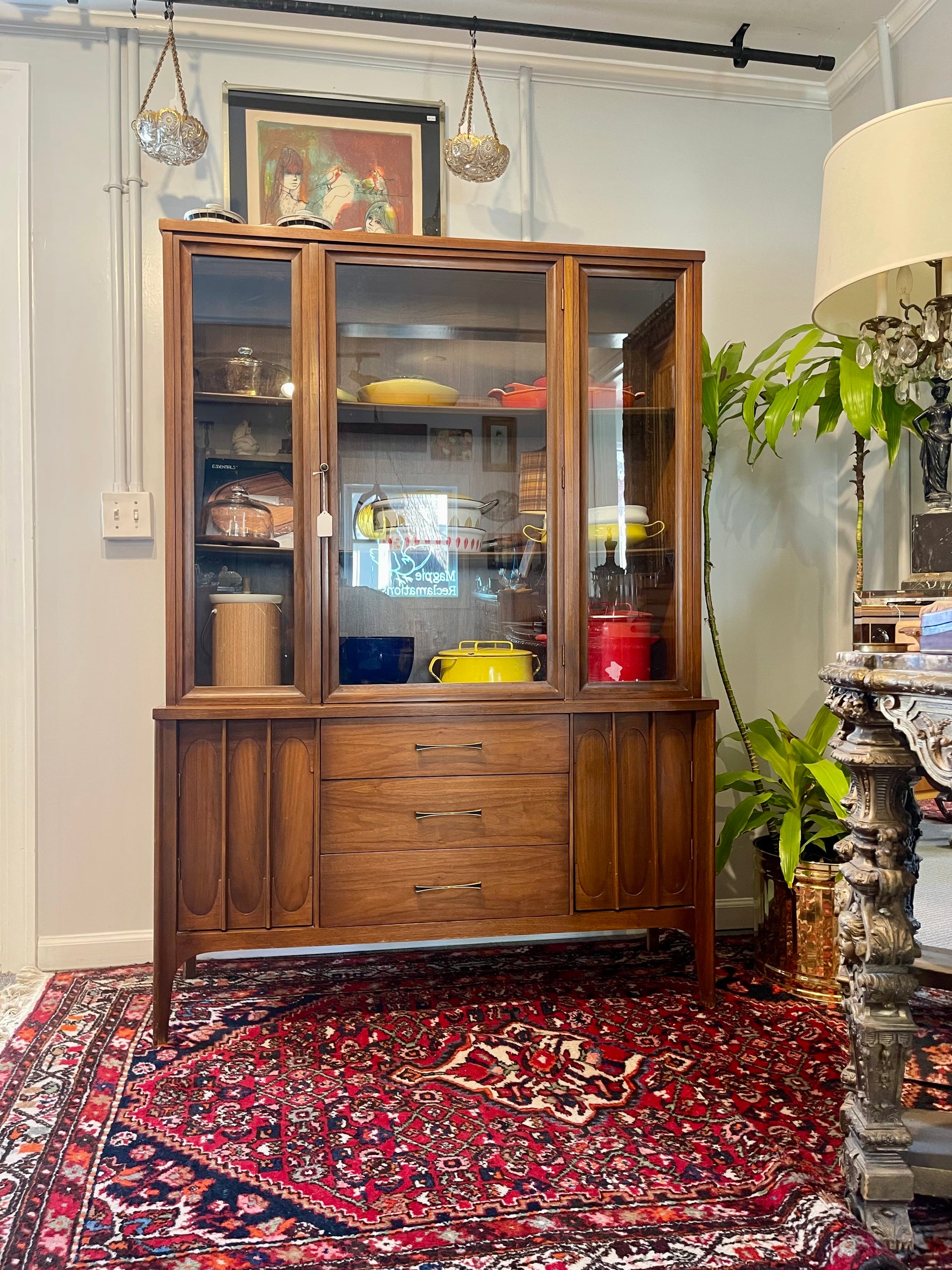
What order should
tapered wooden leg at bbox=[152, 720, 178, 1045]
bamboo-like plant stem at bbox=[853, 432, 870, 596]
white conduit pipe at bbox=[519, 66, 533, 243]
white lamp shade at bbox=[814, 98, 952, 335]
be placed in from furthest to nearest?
white conduit pipe at bbox=[519, 66, 533, 243]
bamboo-like plant stem at bbox=[853, 432, 870, 596]
tapered wooden leg at bbox=[152, 720, 178, 1045]
white lamp shade at bbox=[814, 98, 952, 335]

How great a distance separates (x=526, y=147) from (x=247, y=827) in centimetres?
202

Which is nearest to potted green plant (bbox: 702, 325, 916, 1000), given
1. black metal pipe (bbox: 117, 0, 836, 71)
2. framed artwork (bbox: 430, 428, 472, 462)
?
framed artwork (bbox: 430, 428, 472, 462)

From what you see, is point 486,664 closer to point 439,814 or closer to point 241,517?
point 439,814

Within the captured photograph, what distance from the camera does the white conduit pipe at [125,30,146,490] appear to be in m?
2.35

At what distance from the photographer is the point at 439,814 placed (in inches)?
80.0

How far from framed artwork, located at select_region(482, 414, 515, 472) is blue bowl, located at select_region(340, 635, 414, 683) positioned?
475 millimetres

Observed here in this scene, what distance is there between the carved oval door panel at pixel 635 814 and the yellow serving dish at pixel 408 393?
89cm

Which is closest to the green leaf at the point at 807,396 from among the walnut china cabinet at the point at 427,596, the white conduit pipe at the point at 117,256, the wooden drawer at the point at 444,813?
the walnut china cabinet at the point at 427,596

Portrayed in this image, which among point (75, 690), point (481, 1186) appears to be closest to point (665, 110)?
point (75, 690)

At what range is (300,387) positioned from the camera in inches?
79.2

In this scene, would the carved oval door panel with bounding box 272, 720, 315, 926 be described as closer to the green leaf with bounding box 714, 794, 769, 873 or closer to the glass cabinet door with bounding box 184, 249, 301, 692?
the glass cabinet door with bounding box 184, 249, 301, 692

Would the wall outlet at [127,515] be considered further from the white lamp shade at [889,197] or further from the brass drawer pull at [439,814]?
the white lamp shade at [889,197]

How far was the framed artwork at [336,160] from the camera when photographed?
2.43 meters

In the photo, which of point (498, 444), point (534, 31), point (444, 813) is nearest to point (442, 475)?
point (498, 444)
